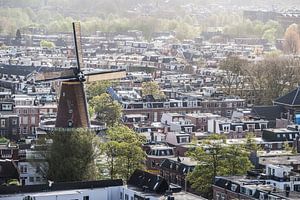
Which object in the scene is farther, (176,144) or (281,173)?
(176,144)

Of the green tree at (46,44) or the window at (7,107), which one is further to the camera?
the green tree at (46,44)

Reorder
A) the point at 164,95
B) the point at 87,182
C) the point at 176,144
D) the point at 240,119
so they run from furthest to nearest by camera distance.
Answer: the point at 164,95 → the point at 240,119 → the point at 176,144 → the point at 87,182

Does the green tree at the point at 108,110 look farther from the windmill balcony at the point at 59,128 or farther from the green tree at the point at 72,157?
the green tree at the point at 72,157

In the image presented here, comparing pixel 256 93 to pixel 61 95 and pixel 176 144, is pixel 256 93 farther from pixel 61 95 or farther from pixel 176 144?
pixel 61 95

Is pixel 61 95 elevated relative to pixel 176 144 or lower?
elevated

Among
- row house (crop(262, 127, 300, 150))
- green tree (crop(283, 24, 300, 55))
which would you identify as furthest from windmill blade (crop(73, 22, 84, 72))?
green tree (crop(283, 24, 300, 55))

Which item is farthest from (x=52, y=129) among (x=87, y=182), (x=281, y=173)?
(x=281, y=173)

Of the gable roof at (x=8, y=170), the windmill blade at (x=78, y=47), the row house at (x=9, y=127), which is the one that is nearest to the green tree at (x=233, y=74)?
the row house at (x=9, y=127)

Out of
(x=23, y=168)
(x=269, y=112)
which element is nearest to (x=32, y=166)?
(x=23, y=168)

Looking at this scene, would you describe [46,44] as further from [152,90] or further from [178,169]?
[178,169]
